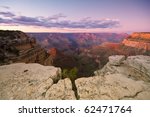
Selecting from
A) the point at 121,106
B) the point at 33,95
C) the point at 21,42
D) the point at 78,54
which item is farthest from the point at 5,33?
the point at 121,106

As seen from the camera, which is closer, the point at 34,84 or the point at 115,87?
the point at 115,87

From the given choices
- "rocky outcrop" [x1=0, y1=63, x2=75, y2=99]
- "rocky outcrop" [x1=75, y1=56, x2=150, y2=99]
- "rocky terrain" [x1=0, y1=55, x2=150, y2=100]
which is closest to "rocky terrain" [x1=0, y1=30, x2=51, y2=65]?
"rocky outcrop" [x1=0, y1=63, x2=75, y2=99]

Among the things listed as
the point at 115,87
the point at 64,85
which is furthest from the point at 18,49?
the point at 115,87

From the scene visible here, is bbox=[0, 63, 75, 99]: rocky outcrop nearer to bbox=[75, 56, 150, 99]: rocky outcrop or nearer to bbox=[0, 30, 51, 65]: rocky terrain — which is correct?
bbox=[75, 56, 150, 99]: rocky outcrop

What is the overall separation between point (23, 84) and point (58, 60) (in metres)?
12.2

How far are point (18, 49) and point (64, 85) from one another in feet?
23.5

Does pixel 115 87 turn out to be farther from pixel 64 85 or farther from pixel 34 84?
pixel 34 84

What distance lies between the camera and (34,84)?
3850 mm

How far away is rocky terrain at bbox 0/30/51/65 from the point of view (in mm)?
8945

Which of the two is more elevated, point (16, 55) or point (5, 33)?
point (5, 33)

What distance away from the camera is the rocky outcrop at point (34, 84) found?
3599 millimetres

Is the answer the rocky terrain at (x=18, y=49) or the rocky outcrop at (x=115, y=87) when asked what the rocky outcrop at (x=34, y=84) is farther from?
the rocky terrain at (x=18, y=49)

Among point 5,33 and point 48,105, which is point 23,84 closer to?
point 48,105

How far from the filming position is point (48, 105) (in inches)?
135
